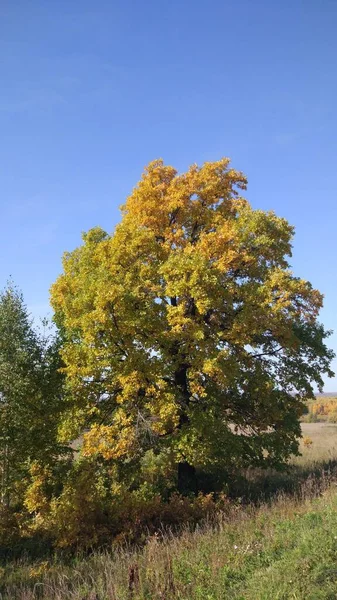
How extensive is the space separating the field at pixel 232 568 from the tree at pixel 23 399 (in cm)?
615

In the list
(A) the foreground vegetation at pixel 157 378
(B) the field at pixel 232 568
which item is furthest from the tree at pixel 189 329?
(B) the field at pixel 232 568

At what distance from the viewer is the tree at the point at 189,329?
15.4 m

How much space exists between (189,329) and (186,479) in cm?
672

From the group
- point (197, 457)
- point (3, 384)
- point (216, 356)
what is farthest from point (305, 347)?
point (3, 384)

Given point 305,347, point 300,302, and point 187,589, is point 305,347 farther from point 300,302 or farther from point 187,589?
point 187,589

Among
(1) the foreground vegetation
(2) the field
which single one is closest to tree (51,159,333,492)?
(1) the foreground vegetation

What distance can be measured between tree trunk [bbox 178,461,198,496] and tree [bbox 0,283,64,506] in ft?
17.2

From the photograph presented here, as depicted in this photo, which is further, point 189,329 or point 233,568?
point 189,329

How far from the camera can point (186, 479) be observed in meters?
17.8

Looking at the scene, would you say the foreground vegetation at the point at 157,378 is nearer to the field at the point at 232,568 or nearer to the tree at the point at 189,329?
the tree at the point at 189,329

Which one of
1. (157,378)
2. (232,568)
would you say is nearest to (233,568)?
(232,568)

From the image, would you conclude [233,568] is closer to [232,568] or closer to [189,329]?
[232,568]

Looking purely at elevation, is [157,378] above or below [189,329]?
below

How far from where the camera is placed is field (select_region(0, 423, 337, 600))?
22.0ft
